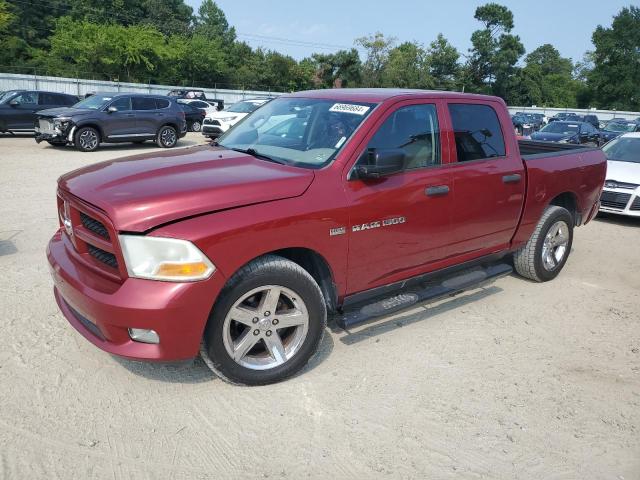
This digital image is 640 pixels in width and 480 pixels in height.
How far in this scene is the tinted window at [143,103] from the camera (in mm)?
15760

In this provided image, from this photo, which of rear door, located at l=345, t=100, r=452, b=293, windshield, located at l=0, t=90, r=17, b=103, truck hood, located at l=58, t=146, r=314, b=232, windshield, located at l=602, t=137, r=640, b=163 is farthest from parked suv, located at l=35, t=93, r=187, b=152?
rear door, located at l=345, t=100, r=452, b=293

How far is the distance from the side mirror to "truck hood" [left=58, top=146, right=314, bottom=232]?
0.37 m

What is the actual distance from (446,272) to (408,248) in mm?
695

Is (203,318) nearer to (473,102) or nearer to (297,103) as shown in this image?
(297,103)

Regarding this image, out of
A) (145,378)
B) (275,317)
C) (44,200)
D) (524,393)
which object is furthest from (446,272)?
(44,200)

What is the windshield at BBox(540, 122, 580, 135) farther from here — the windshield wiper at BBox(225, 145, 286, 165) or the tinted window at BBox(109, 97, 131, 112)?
the windshield wiper at BBox(225, 145, 286, 165)

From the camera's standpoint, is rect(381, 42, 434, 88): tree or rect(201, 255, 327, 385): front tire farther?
rect(381, 42, 434, 88): tree

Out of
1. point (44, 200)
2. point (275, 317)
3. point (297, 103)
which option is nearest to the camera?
point (275, 317)

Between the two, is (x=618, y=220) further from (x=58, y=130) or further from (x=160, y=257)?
(x=58, y=130)

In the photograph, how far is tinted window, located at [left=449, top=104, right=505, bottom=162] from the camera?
438 centimetres

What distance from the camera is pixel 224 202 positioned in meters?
3.04

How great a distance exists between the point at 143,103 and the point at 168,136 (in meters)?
1.25

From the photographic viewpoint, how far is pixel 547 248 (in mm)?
5656

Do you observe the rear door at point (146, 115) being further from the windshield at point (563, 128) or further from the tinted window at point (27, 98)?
the windshield at point (563, 128)
